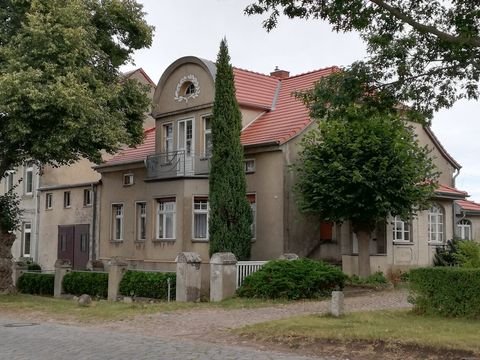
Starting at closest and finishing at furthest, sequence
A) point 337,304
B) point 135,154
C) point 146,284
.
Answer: point 337,304
point 146,284
point 135,154

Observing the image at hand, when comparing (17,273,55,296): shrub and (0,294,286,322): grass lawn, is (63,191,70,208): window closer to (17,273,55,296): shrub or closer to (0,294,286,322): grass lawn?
(17,273,55,296): shrub

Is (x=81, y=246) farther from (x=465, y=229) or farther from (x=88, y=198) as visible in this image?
(x=465, y=229)

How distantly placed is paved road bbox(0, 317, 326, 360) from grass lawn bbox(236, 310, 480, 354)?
1.19m

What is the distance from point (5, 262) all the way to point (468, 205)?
2185cm

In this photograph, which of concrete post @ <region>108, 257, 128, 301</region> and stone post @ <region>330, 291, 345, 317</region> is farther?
concrete post @ <region>108, 257, 128, 301</region>

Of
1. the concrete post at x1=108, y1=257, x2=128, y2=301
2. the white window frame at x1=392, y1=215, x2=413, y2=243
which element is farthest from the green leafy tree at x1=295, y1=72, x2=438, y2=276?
the concrete post at x1=108, y1=257, x2=128, y2=301

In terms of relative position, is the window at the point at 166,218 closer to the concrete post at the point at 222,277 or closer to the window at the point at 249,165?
the window at the point at 249,165

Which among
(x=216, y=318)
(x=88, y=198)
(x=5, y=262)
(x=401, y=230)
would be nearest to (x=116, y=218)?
(x=88, y=198)

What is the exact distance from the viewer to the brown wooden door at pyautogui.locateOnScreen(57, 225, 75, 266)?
34.3 m

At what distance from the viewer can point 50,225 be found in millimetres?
36219

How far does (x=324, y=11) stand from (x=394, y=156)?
424 inches

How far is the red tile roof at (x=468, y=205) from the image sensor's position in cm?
3270

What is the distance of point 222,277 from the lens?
19.8 meters

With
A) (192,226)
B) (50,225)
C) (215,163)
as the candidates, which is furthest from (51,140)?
(50,225)
